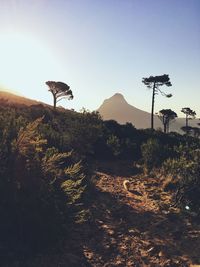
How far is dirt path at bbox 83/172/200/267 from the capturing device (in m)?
10.6

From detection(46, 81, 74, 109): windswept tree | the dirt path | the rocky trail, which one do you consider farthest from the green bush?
detection(46, 81, 74, 109): windswept tree

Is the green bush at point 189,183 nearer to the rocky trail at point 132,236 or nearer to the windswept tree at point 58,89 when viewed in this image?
the rocky trail at point 132,236

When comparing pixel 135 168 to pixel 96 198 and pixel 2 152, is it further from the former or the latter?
pixel 2 152

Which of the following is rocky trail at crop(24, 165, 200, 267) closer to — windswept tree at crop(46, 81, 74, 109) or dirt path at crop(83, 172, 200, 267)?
dirt path at crop(83, 172, 200, 267)

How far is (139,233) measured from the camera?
1241cm

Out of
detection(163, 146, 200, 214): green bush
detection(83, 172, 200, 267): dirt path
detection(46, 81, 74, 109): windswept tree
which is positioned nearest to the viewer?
detection(83, 172, 200, 267): dirt path

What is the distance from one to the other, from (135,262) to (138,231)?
2189 mm

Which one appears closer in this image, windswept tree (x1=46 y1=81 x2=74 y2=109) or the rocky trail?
the rocky trail

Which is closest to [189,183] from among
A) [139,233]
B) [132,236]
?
[139,233]

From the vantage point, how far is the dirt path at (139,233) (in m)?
10.6

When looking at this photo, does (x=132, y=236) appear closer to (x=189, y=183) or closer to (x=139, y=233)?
(x=139, y=233)

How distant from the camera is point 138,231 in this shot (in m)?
12.6

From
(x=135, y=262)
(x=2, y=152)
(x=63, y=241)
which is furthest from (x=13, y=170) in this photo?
(x=135, y=262)

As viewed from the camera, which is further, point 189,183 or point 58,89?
point 58,89
